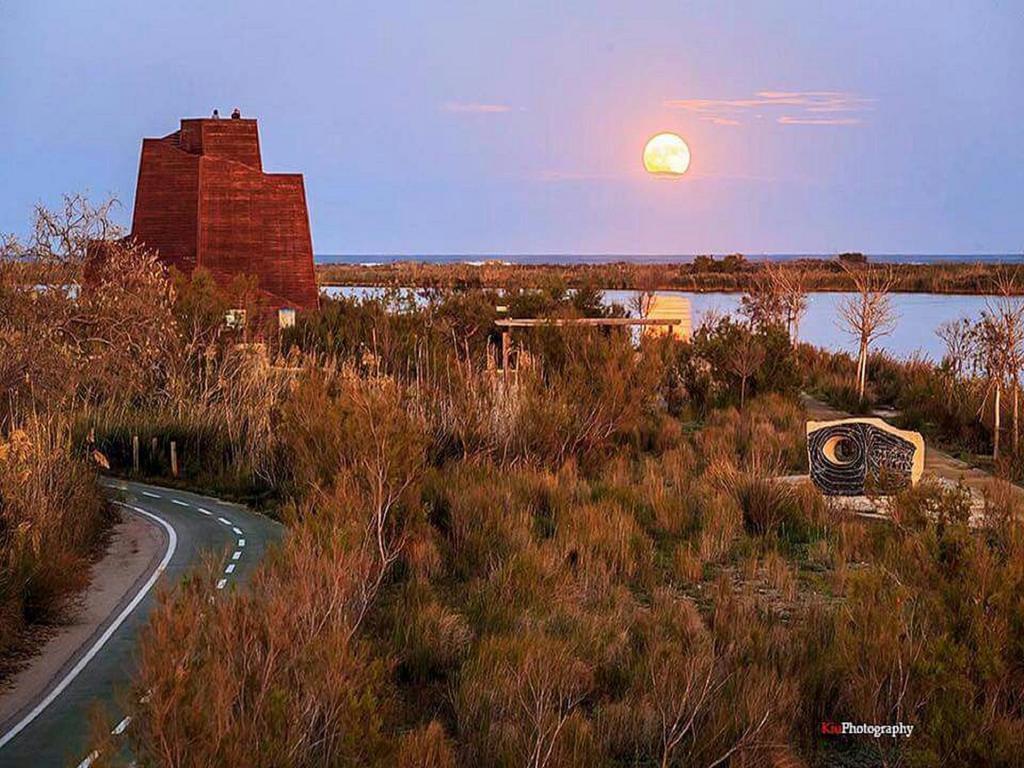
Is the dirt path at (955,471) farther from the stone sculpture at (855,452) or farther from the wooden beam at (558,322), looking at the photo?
the wooden beam at (558,322)

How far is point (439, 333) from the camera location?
93.0ft

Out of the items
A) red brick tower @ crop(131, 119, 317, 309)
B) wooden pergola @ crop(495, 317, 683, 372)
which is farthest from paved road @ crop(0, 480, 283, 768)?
red brick tower @ crop(131, 119, 317, 309)

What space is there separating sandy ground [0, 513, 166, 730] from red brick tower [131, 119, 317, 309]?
20.4 meters

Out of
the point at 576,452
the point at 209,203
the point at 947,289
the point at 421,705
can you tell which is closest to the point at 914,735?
the point at 421,705

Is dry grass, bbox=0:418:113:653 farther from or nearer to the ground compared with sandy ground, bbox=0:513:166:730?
farther from the ground

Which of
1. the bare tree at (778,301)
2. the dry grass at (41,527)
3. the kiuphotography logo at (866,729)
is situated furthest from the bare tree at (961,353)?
the kiuphotography logo at (866,729)

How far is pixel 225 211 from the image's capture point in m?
37.3

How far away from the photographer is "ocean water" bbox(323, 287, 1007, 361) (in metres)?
42.8

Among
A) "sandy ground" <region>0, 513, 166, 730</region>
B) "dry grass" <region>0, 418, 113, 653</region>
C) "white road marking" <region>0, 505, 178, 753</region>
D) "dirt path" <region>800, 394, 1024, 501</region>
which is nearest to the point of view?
"white road marking" <region>0, 505, 178, 753</region>

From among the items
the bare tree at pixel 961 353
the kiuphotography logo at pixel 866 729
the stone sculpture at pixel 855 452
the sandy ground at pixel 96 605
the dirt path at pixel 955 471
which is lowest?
the sandy ground at pixel 96 605

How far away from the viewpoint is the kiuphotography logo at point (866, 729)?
7793 millimetres

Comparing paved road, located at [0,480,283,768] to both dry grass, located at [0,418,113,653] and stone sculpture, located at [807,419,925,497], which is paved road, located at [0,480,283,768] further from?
stone sculpture, located at [807,419,925,497]

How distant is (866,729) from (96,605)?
7.71 meters

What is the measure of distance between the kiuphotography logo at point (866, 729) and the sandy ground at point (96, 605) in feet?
18.6
